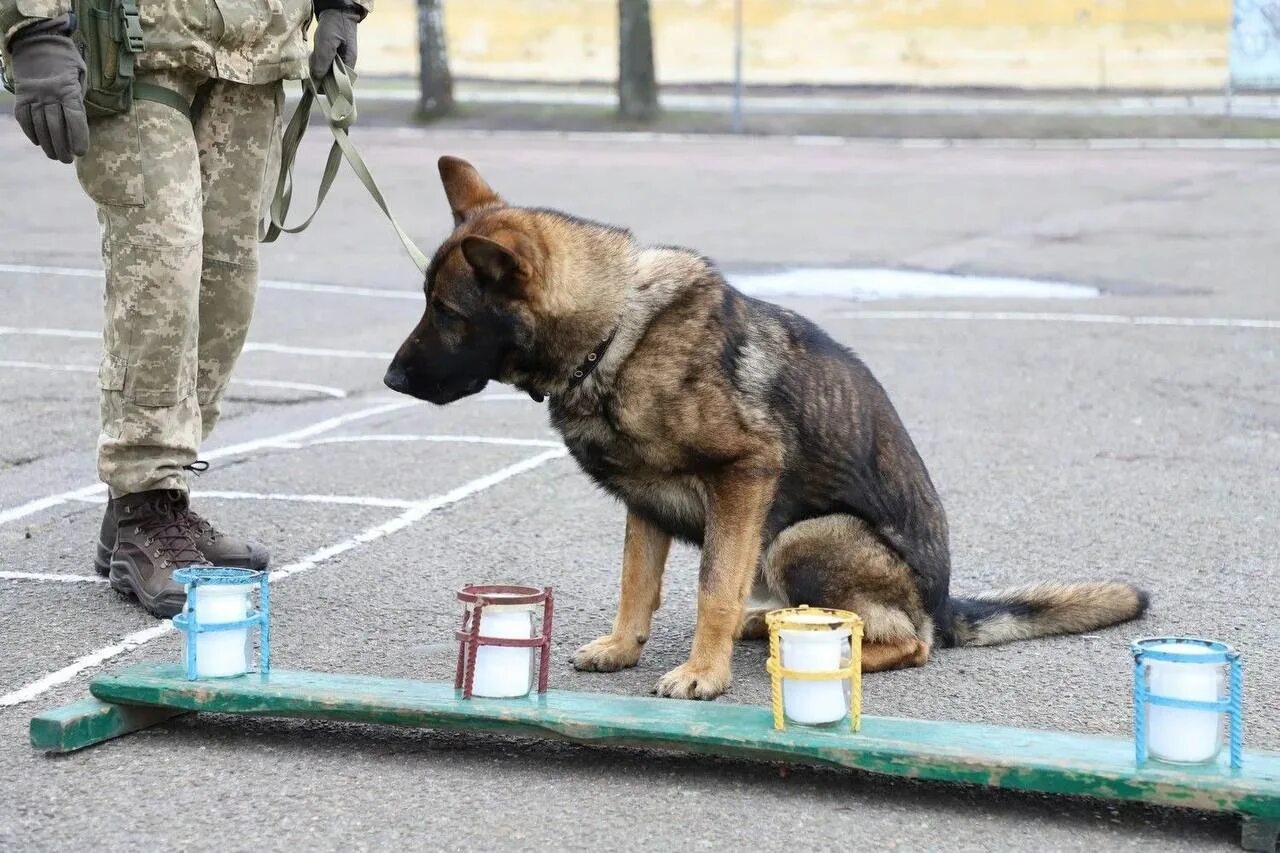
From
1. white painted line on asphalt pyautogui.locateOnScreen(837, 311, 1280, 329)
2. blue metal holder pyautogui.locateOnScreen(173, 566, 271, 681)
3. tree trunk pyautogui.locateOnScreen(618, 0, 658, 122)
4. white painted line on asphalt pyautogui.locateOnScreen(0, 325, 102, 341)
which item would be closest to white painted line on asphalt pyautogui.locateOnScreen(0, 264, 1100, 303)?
white painted line on asphalt pyautogui.locateOnScreen(837, 311, 1280, 329)

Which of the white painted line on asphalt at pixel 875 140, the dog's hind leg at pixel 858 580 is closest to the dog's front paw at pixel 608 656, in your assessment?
the dog's hind leg at pixel 858 580

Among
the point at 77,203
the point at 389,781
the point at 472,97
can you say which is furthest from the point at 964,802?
the point at 472,97

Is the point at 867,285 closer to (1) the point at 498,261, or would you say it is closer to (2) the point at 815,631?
(1) the point at 498,261

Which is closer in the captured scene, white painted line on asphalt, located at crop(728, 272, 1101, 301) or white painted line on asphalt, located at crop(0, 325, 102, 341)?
white painted line on asphalt, located at crop(0, 325, 102, 341)

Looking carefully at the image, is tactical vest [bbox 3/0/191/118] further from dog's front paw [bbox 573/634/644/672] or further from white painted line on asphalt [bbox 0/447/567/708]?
dog's front paw [bbox 573/634/644/672]

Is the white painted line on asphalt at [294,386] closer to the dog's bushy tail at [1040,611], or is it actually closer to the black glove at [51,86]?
the black glove at [51,86]

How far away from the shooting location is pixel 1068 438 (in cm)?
788

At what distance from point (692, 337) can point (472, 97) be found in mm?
28191

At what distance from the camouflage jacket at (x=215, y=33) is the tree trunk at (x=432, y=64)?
76.4 feet

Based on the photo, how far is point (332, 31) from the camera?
Answer: 5414mm

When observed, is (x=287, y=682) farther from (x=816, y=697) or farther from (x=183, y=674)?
(x=816, y=697)

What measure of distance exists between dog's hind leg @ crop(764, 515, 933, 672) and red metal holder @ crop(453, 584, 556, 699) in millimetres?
→ 958

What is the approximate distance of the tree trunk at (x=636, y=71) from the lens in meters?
28.1

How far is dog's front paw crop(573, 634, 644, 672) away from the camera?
466cm
